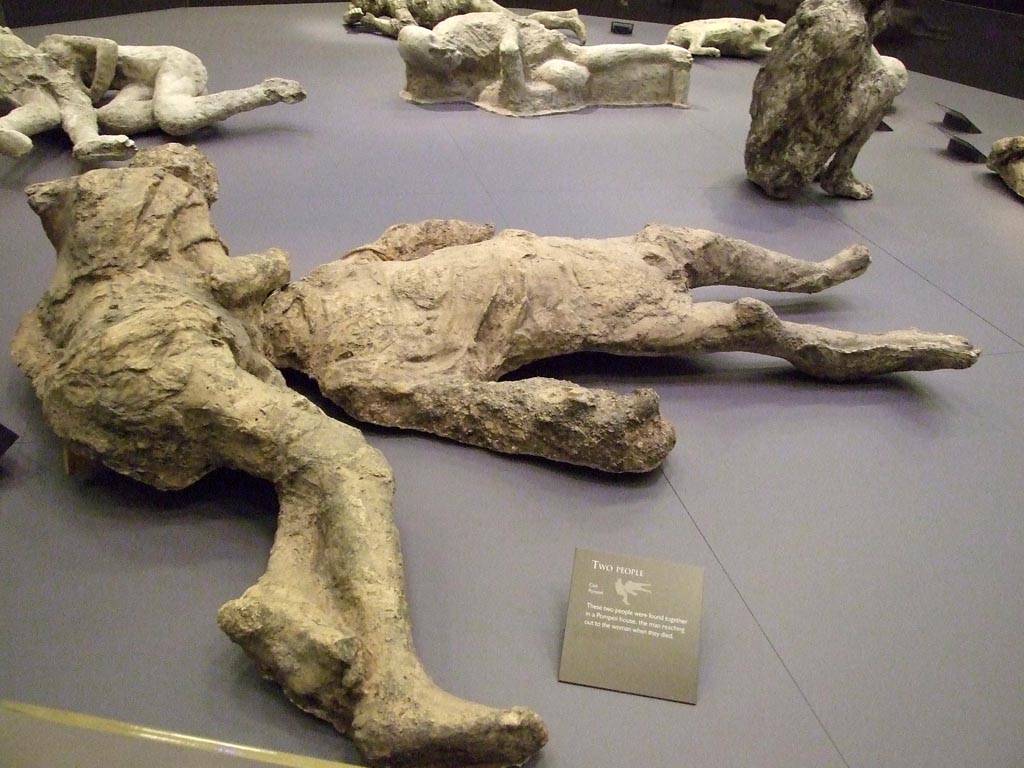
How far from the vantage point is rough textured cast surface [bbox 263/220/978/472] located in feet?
8.54

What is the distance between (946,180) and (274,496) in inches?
189

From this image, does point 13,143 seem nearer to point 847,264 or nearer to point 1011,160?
point 847,264

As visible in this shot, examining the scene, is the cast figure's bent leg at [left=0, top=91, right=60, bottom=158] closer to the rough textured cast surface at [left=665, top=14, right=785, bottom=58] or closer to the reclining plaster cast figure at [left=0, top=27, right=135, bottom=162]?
the reclining plaster cast figure at [left=0, top=27, right=135, bottom=162]

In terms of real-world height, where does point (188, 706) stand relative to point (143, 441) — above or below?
below

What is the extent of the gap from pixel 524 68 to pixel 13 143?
3.30 meters

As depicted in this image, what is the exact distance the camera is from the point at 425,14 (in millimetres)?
7430

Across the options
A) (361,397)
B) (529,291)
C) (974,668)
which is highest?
(529,291)

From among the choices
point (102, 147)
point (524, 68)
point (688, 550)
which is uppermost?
point (524, 68)

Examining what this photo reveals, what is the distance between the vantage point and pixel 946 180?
5.39 m

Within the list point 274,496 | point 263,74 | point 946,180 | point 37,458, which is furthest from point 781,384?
point 263,74

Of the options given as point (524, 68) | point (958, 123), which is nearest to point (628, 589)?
point (524, 68)

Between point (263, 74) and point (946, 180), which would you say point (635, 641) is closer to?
point (946, 180)

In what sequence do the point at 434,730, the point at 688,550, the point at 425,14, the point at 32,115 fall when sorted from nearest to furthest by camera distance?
the point at 434,730, the point at 688,550, the point at 32,115, the point at 425,14

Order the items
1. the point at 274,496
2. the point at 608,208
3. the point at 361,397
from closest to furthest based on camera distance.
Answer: the point at 274,496
the point at 361,397
the point at 608,208
